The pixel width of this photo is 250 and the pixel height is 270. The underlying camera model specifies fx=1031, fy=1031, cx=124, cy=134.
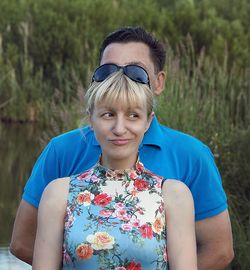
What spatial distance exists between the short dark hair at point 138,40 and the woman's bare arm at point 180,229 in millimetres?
853

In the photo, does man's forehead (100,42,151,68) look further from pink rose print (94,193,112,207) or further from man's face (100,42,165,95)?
pink rose print (94,193,112,207)

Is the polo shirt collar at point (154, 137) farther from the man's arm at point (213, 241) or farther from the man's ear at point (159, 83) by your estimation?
the man's arm at point (213, 241)

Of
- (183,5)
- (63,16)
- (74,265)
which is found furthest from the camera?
(183,5)

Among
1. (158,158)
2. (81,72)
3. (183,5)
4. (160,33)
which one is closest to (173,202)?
(158,158)

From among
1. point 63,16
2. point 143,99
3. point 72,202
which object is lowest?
point 63,16

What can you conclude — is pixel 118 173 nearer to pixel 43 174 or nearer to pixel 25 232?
pixel 43 174

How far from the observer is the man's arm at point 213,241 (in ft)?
12.3

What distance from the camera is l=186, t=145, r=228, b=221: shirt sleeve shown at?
3.69 m

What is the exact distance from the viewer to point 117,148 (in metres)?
3.14

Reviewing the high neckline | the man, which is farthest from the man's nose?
the man

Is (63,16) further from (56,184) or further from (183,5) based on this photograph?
(56,184)

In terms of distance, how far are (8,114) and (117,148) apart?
11655 millimetres

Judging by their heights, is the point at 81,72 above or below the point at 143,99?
below

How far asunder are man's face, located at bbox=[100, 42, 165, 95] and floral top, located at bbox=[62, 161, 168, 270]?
25.0 inches
